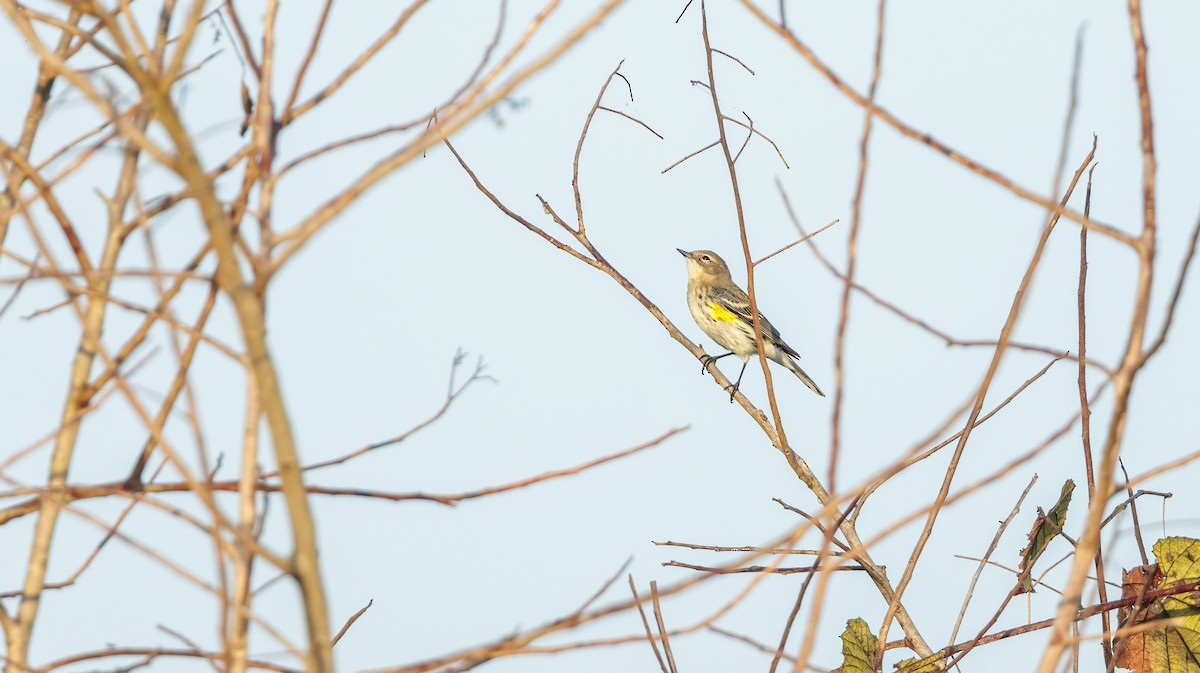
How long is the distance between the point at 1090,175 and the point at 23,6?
277 centimetres

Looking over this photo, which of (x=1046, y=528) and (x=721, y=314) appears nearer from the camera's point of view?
(x=1046, y=528)

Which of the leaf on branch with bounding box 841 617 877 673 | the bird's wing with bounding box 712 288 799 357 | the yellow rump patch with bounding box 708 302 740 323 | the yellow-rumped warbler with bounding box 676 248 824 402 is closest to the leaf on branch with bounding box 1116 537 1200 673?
the leaf on branch with bounding box 841 617 877 673

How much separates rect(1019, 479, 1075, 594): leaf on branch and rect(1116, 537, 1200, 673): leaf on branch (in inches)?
10.9

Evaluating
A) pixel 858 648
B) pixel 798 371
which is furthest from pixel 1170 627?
pixel 798 371

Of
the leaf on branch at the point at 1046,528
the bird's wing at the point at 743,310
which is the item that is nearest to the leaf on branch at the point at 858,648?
the leaf on branch at the point at 1046,528

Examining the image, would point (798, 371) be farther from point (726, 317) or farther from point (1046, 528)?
point (1046, 528)

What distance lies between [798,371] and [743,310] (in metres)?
0.84

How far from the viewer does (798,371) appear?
12492 millimetres

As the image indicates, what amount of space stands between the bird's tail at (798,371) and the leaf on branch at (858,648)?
27.5 ft

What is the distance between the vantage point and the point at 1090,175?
353 cm

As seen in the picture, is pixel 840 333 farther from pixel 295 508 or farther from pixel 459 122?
pixel 295 508

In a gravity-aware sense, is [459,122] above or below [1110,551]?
above

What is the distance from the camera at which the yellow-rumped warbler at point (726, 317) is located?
12180mm

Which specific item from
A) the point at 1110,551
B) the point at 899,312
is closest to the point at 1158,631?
the point at 1110,551
